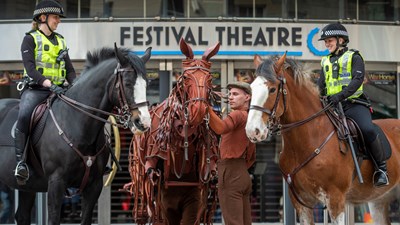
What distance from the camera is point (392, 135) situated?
1121 cm

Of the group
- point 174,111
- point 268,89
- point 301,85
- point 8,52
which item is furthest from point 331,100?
point 8,52

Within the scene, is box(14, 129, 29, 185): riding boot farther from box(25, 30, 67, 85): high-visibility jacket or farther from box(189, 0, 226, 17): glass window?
box(189, 0, 226, 17): glass window

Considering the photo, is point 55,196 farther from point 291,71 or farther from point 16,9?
point 16,9

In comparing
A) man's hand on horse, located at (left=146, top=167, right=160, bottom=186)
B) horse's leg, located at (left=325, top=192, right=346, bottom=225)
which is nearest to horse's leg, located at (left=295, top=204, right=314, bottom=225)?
horse's leg, located at (left=325, top=192, right=346, bottom=225)

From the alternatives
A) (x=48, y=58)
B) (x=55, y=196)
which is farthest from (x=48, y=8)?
(x=55, y=196)

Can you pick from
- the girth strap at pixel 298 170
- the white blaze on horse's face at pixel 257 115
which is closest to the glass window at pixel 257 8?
the girth strap at pixel 298 170

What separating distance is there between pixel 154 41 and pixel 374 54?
16.6ft

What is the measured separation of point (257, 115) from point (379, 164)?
2.27m

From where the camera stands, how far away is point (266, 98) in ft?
30.1

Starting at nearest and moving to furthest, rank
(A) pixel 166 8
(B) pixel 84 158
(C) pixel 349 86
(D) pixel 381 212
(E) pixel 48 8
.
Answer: (B) pixel 84 158 → (C) pixel 349 86 → (E) pixel 48 8 → (D) pixel 381 212 → (A) pixel 166 8

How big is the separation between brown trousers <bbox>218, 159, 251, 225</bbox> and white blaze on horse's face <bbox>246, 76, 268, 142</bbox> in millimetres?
695

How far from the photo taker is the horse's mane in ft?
30.4

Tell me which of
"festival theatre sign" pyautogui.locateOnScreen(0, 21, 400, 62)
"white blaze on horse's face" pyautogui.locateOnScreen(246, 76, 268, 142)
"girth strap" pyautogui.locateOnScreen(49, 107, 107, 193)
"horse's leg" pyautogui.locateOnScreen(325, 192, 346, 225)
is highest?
"festival theatre sign" pyautogui.locateOnScreen(0, 21, 400, 62)

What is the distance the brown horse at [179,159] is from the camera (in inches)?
367
